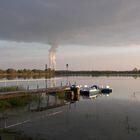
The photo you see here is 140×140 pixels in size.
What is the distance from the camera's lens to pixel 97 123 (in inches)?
1180

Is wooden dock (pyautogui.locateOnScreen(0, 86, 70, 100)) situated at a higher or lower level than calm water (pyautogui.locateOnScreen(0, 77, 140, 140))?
higher

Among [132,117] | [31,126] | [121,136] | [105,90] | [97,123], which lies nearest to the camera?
[121,136]

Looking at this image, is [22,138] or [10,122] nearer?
[22,138]

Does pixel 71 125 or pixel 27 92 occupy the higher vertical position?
pixel 27 92

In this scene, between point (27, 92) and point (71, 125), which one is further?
point (27, 92)

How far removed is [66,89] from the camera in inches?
2138

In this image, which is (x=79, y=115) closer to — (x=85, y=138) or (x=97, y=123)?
(x=97, y=123)

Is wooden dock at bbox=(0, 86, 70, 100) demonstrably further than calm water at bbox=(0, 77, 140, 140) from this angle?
Yes

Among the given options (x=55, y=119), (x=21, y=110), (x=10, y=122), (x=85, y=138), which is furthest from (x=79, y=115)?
(x=85, y=138)

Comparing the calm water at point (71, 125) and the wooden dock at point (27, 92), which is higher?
the wooden dock at point (27, 92)

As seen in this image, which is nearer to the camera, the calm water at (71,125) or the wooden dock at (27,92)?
the calm water at (71,125)

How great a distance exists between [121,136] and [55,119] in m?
9.06

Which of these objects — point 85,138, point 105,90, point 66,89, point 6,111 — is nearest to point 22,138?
point 85,138

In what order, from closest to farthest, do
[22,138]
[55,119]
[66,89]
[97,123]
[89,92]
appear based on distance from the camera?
1. [22,138]
2. [97,123]
3. [55,119]
4. [66,89]
5. [89,92]
